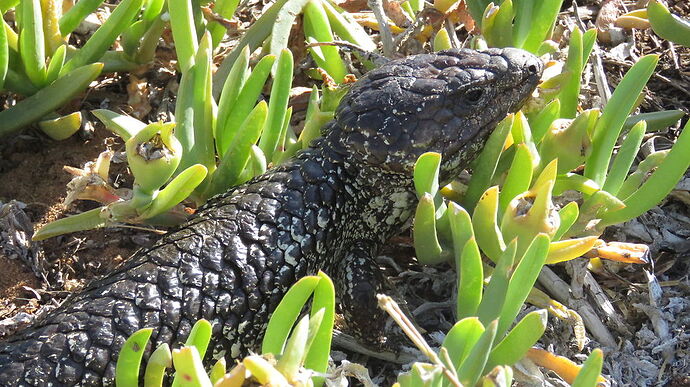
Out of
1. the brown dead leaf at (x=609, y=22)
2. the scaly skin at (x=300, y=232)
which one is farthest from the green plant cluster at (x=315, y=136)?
the brown dead leaf at (x=609, y=22)

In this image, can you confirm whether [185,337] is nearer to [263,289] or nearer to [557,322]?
[263,289]

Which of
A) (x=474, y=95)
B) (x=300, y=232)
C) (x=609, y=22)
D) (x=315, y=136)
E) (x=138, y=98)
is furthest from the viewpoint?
(x=609, y=22)

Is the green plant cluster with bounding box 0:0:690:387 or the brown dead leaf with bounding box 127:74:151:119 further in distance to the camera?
the brown dead leaf with bounding box 127:74:151:119

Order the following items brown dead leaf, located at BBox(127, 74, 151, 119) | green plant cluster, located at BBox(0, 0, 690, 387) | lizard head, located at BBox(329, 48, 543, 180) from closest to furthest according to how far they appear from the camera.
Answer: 1. green plant cluster, located at BBox(0, 0, 690, 387)
2. lizard head, located at BBox(329, 48, 543, 180)
3. brown dead leaf, located at BBox(127, 74, 151, 119)

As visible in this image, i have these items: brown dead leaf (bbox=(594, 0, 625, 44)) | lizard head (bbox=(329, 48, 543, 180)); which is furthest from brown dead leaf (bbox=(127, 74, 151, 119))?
brown dead leaf (bbox=(594, 0, 625, 44))

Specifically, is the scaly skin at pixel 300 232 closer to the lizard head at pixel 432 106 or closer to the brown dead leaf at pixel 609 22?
the lizard head at pixel 432 106

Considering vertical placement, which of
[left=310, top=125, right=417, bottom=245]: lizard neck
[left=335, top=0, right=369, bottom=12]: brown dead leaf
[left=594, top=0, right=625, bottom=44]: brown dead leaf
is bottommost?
[left=310, top=125, right=417, bottom=245]: lizard neck

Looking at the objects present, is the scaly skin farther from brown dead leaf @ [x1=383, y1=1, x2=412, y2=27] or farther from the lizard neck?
brown dead leaf @ [x1=383, y1=1, x2=412, y2=27]

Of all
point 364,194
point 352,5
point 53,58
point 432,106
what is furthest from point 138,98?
point 432,106

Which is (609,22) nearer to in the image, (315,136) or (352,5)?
(352,5)
